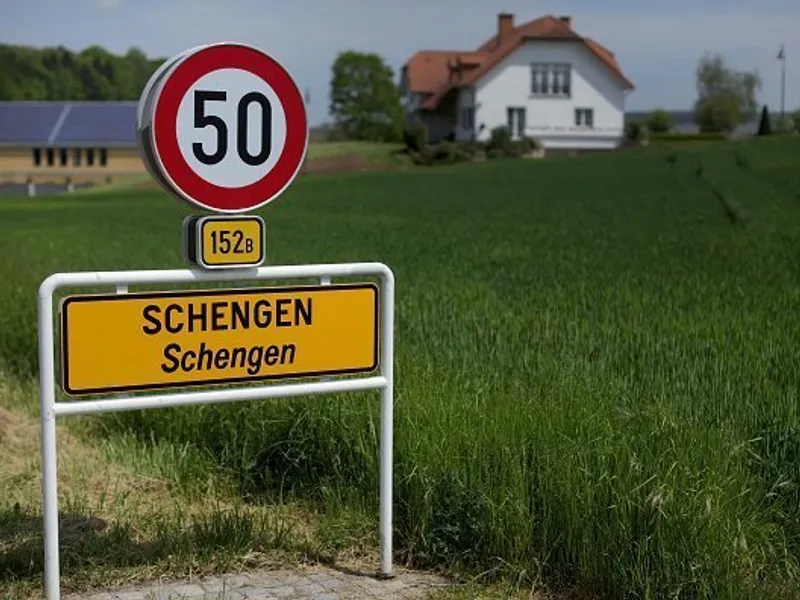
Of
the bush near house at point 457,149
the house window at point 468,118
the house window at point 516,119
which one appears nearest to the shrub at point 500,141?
the bush near house at point 457,149

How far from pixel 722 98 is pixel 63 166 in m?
53.7

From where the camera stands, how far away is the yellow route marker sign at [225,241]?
16.2 ft

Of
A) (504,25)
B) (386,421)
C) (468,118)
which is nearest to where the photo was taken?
(386,421)

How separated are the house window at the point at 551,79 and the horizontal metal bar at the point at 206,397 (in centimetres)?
9087

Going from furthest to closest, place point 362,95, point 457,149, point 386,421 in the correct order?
point 362,95 → point 457,149 → point 386,421

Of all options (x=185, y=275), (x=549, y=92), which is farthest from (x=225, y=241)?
(x=549, y=92)

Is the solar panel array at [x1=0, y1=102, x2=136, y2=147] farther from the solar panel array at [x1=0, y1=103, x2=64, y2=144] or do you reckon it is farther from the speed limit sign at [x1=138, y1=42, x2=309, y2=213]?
the speed limit sign at [x1=138, y1=42, x2=309, y2=213]

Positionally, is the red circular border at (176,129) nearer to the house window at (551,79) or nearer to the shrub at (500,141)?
the shrub at (500,141)

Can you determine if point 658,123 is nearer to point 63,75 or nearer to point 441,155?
point 441,155

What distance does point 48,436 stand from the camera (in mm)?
4645

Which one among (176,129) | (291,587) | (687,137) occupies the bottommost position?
(291,587)

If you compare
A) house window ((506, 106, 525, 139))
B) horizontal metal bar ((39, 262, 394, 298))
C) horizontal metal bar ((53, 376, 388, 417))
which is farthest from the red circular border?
house window ((506, 106, 525, 139))

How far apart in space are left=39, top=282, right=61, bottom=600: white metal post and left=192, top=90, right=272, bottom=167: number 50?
884 millimetres

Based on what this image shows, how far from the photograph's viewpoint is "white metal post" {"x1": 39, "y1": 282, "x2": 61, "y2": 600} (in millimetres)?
4605
